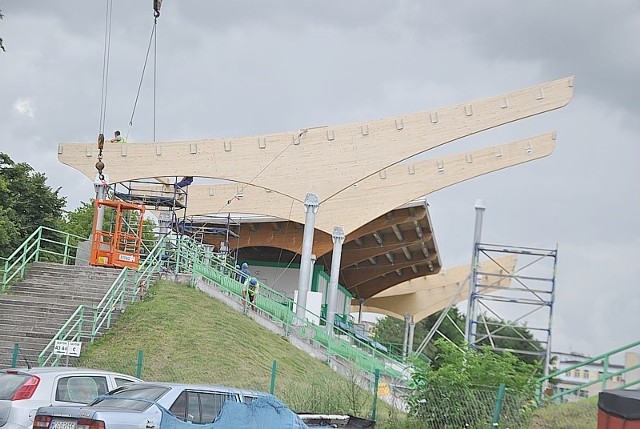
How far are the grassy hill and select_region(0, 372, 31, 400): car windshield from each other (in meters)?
6.28

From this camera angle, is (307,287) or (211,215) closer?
(307,287)

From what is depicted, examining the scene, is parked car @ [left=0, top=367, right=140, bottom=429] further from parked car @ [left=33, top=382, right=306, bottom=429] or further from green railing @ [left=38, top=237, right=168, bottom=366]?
green railing @ [left=38, top=237, right=168, bottom=366]

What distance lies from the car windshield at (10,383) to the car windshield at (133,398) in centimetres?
142

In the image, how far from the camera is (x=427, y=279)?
225 ft

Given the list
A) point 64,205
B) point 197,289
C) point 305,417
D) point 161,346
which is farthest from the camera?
point 64,205

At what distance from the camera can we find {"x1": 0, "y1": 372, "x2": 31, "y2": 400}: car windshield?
1400 centimetres

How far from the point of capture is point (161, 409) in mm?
12898

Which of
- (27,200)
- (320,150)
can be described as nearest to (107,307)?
(320,150)

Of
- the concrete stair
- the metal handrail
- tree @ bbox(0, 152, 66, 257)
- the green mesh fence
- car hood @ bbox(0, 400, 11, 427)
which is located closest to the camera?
car hood @ bbox(0, 400, 11, 427)

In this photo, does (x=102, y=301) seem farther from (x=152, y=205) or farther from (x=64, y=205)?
(x=64, y=205)

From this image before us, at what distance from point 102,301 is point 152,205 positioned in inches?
635

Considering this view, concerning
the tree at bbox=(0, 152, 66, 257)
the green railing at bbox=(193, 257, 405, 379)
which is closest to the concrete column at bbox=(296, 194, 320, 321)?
the green railing at bbox=(193, 257, 405, 379)

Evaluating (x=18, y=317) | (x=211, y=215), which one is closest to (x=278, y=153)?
(x=211, y=215)

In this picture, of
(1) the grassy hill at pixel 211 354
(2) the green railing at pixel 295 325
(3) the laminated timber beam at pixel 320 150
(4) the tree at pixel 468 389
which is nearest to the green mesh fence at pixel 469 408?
(4) the tree at pixel 468 389
